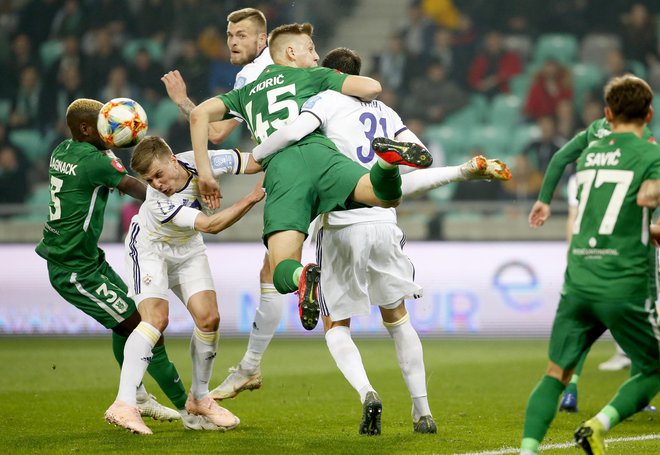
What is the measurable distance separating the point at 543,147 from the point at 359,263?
1041 centimetres

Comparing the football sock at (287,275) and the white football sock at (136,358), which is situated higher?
the football sock at (287,275)

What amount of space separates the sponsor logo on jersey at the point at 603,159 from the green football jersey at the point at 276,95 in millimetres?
1739

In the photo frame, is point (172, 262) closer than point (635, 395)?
No

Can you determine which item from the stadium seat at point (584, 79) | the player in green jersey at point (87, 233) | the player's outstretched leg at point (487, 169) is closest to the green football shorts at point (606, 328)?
the player's outstretched leg at point (487, 169)

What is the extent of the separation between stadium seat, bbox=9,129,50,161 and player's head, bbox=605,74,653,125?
1386cm

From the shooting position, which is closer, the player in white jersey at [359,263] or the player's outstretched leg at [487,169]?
the player's outstretched leg at [487,169]

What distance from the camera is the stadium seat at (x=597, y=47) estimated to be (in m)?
17.8

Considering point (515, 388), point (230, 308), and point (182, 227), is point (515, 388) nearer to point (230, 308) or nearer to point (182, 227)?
point (182, 227)

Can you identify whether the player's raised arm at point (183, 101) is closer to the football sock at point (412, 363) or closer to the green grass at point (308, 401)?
the football sock at point (412, 363)

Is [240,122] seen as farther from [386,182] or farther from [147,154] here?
[386,182]

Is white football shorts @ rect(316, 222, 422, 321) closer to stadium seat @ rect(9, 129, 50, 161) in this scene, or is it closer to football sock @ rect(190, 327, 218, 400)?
football sock @ rect(190, 327, 218, 400)

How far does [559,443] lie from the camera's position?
577 centimetres

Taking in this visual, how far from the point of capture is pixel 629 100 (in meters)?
4.75

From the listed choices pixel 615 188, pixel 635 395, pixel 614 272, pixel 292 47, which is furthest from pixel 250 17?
pixel 635 395
